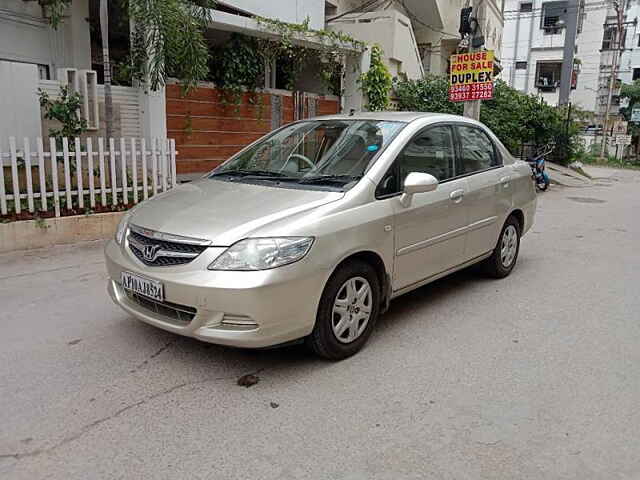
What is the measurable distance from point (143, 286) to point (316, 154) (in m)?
1.69

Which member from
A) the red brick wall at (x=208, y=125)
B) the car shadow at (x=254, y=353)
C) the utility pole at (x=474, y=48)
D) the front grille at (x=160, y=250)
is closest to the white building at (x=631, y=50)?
the utility pole at (x=474, y=48)

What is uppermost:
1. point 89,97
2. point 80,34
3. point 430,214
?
point 80,34

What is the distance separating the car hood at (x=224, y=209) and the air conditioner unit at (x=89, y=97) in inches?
158

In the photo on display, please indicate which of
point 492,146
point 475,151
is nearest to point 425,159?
point 475,151

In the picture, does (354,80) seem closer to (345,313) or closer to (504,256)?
(504,256)

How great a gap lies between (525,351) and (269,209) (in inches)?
80.1

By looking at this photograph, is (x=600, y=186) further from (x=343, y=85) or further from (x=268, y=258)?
(x=268, y=258)

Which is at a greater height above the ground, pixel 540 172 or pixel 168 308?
pixel 540 172

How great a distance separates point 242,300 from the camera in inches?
120

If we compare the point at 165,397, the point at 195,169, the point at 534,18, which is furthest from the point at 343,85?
the point at 534,18

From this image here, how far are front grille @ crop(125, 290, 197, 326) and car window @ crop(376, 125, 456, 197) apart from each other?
149 cm

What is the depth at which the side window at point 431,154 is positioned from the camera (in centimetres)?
411

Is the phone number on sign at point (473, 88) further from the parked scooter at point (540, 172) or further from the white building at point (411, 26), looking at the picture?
the parked scooter at point (540, 172)

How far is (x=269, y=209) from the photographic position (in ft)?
11.3
